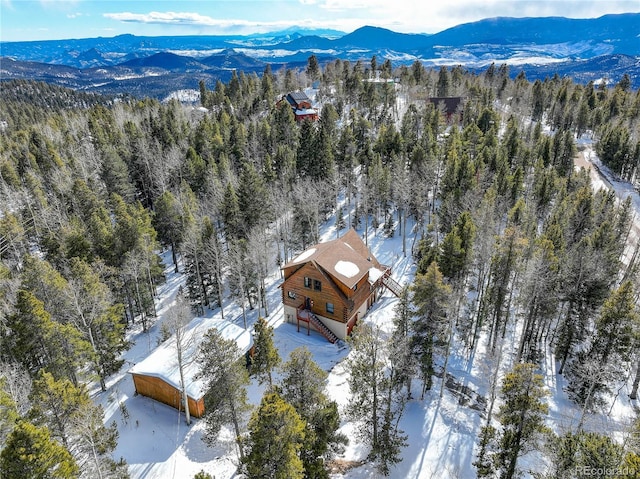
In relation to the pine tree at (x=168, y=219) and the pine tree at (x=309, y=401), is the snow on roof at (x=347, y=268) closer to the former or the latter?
the pine tree at (x=309, y=401)

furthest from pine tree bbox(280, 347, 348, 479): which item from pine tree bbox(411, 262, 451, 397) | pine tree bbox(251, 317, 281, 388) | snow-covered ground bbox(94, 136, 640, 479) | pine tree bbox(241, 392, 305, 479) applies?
pine tree bbox(411, 262, 451, 397)

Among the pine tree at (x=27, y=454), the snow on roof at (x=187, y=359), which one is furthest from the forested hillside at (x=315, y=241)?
the snow on roof at (x=187, y=359)

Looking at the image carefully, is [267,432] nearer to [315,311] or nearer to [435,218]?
[315,311]

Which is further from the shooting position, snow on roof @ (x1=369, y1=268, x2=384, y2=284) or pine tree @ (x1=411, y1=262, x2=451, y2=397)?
snow on roof @ (x1=369, y1=268, x2=384, y2=284)

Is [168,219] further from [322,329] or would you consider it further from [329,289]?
[322,329]

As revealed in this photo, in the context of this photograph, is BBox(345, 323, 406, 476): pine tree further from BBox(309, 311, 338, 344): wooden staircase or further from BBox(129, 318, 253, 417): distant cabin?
BBox(309, 311, 338, 344): wooden staircase

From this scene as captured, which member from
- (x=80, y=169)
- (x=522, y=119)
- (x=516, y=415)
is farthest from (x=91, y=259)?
(x=522, y=119)

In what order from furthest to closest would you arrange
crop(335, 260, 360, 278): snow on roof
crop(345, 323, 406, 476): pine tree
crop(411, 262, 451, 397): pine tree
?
1. crop(335, 260, 360, 278): snow on roof
2. crop(411, 262, 451, 397): pine tree
3. crop(345, 323, 406, 476): pine tree
